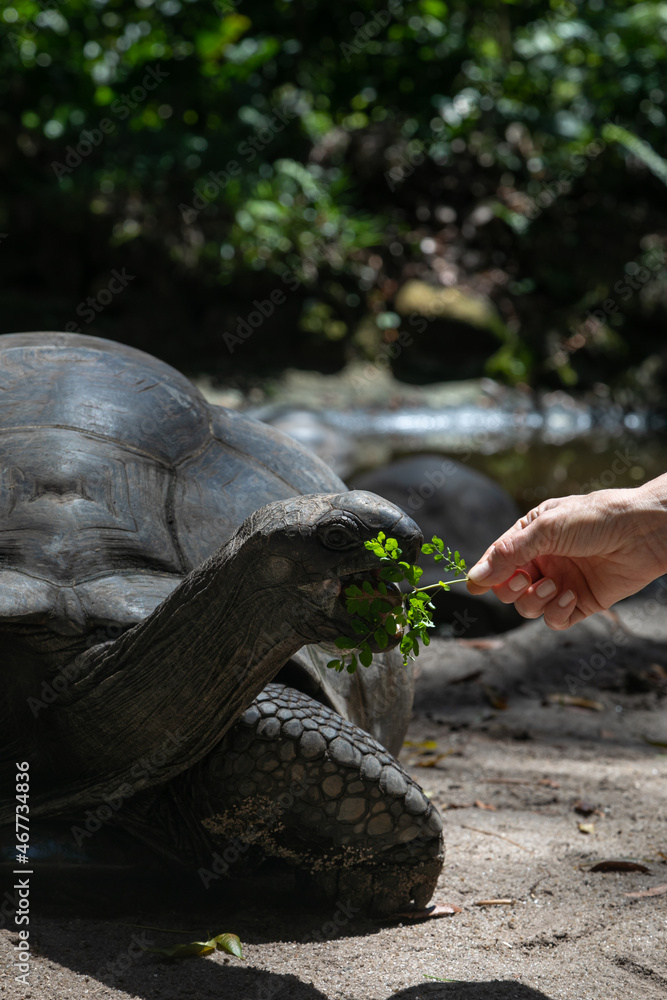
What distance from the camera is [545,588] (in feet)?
5.90

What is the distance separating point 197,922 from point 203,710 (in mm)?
494

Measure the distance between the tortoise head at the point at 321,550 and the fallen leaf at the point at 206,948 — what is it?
2.08ft

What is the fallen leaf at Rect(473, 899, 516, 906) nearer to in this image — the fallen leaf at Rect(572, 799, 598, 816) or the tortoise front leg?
the tortoise front leg

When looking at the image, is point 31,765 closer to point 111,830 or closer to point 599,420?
point 111,830

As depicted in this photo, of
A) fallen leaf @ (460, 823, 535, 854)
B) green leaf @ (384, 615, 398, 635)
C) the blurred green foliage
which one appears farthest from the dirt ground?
the blurred green foliage

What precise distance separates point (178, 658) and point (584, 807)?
136 cm

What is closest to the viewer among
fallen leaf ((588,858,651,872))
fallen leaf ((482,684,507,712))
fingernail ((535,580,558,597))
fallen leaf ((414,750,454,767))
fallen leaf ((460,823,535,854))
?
fingernail ((535,580,558,597))

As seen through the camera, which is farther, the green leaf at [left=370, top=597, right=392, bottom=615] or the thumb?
the thumb

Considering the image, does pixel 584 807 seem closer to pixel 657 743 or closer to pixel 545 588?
pixel 657 743

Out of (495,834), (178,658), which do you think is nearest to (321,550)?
(178,658)

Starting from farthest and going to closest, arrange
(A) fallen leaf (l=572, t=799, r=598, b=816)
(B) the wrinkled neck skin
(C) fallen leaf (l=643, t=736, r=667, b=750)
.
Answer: (C) fallen leaf (l=643, t=736, r=667, b=750)
(A) fallen leaf (l=572, t=799, r=598, b=816)
(B) the wrinkled neck skin

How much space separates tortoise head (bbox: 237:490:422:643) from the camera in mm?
1291

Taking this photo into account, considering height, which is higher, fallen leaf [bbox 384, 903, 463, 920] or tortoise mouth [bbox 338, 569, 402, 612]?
tortoise mouth [bbox 338, 569, 402, 612]

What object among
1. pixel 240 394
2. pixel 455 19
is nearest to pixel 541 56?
pixel 455 19
